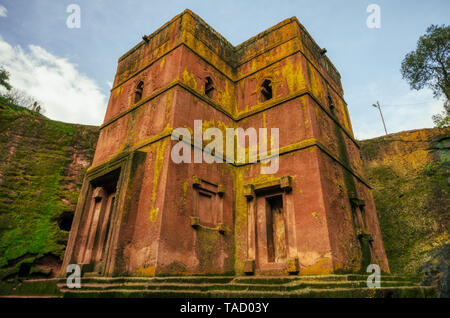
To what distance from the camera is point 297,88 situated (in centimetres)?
762

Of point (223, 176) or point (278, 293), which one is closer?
point (278, 293)

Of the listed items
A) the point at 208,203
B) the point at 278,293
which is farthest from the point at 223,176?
the point at 278,293

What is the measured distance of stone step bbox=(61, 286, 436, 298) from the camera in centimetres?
425

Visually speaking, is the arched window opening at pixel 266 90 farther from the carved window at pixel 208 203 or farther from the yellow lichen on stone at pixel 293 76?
the carved window at pixel 208 203

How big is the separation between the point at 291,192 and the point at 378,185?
10.5 m

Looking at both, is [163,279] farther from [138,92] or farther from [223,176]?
[138,92]

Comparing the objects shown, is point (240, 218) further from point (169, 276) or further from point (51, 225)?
point (51, 225)

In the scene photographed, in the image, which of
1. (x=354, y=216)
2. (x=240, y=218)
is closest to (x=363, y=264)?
(x=354, y=216)

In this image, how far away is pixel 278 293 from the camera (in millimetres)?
4332

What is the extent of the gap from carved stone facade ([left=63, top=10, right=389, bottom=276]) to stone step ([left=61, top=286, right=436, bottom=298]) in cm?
55

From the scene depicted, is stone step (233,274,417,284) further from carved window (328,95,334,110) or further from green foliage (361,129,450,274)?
green foliage (361,129,450,274)

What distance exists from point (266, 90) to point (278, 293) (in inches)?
250

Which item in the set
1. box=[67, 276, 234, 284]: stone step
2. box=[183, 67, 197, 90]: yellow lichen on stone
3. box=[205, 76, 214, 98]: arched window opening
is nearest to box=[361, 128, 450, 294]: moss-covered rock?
box=[67, 276, 234, 284]: stone step
